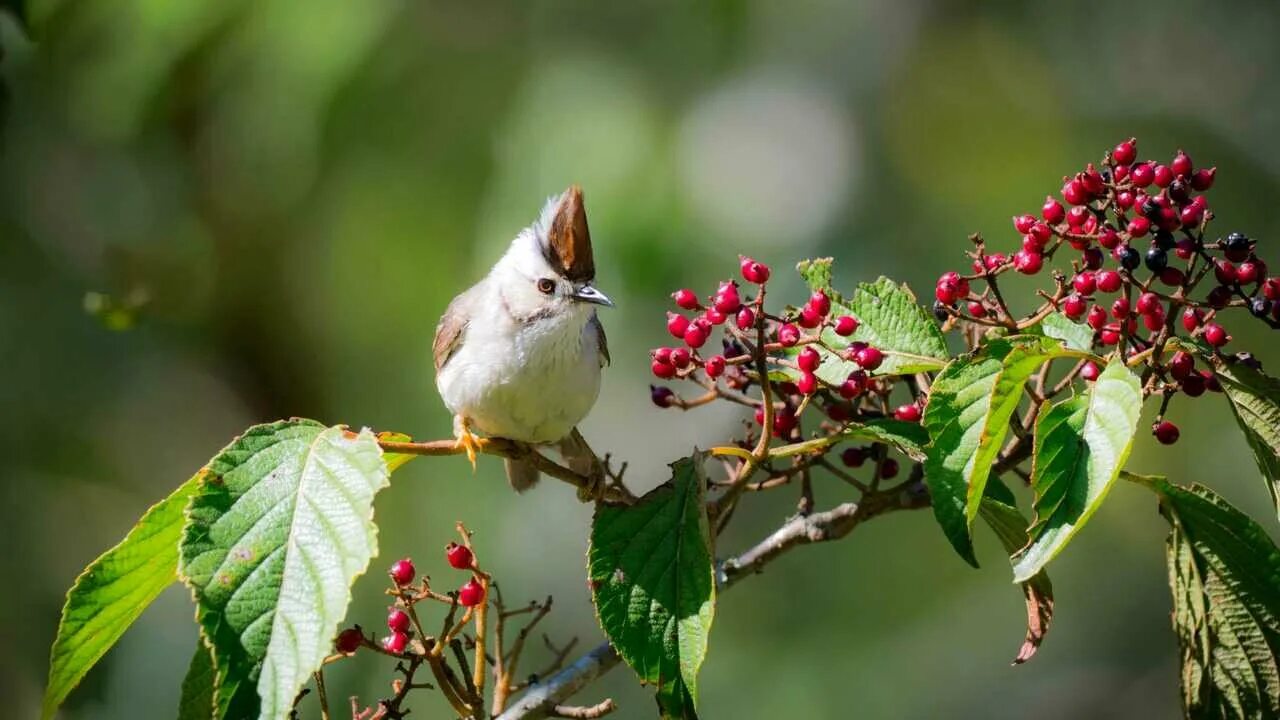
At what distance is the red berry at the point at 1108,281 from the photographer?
2.29 m

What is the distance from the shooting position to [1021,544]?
2236 mm

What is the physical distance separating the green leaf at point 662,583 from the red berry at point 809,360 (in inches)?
10.8

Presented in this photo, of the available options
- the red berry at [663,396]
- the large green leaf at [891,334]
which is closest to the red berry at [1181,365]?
the large green leaf at [891,334]

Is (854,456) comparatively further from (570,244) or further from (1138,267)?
(570,244)

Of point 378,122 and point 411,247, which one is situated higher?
point 378,122

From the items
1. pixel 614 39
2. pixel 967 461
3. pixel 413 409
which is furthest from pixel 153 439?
pixel 967 461

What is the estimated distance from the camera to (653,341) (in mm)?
7230

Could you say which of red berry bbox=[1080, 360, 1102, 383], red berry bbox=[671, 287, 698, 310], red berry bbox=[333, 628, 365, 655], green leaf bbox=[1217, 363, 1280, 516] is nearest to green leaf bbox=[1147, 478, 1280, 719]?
green leaf bbox=[1217, 363, 1280, 516]

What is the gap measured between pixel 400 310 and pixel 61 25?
2.33 meters

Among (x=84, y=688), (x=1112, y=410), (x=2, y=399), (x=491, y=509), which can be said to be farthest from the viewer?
(x=2, y=399)

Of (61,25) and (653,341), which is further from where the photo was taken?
(653,341)

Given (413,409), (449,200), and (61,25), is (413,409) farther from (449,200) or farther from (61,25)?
(61,25)

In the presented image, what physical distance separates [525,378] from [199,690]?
1520 mm

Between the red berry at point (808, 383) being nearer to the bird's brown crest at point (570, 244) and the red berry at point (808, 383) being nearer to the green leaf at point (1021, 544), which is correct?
the green leaf at point (1021, 544)
